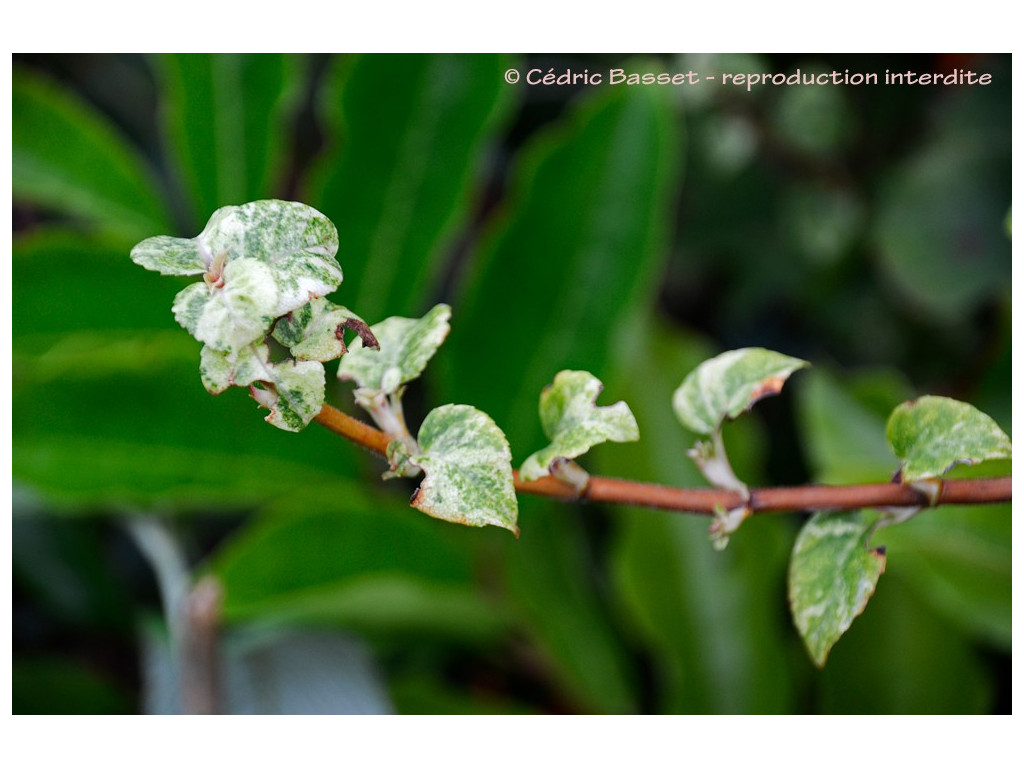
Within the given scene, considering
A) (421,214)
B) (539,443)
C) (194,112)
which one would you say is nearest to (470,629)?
(539,443)

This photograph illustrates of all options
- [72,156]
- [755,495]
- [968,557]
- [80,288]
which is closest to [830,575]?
[755,495]

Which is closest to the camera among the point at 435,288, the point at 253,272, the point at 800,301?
the point at 253,272

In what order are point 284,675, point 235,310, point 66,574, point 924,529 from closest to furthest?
point 235,310 → point 924,529 → point 284,675 → point 66,574

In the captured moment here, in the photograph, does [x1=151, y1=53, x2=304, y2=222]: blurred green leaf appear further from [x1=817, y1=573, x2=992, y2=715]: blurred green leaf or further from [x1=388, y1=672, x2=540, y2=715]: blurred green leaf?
[x1=817, y1=573, x2=992, y2=715]: blurred green leaf

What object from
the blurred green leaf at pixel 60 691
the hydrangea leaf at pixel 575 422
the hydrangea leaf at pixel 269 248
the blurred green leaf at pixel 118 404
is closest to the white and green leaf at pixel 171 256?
the hydrangea leaf at pixel 269 248

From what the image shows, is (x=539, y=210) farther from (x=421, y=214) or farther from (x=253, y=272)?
(x=253, y=272)

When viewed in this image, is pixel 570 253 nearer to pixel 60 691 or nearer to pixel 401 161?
pixel 401 161
